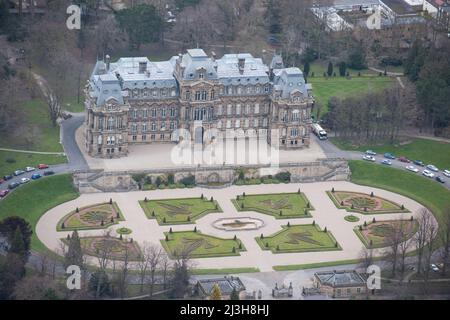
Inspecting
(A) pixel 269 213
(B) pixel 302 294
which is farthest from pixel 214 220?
(B) pixel 302 294

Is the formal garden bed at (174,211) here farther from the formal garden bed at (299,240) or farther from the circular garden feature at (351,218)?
the circular garden feature at (351,218)

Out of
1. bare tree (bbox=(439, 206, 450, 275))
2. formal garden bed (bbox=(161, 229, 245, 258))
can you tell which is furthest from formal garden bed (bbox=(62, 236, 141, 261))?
bare tree (bbox=(439, 206, 450, 275))

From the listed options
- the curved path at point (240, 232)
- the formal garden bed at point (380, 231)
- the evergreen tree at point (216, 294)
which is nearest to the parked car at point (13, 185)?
the curved path at point (240, 232)

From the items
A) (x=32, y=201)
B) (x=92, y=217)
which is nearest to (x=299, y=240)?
(x=92, y=217)

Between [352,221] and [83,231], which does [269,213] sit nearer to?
[352,221]

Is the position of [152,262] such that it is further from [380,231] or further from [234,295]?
[380,231]

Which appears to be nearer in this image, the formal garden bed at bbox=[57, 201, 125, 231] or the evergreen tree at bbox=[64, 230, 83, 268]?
the evergreen tree at bbox=[64, 230, 83, 268]

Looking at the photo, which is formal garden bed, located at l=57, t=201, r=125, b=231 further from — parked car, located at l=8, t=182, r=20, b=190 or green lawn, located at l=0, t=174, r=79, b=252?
parked car, located at l=8, t=182, r=20, b=190
